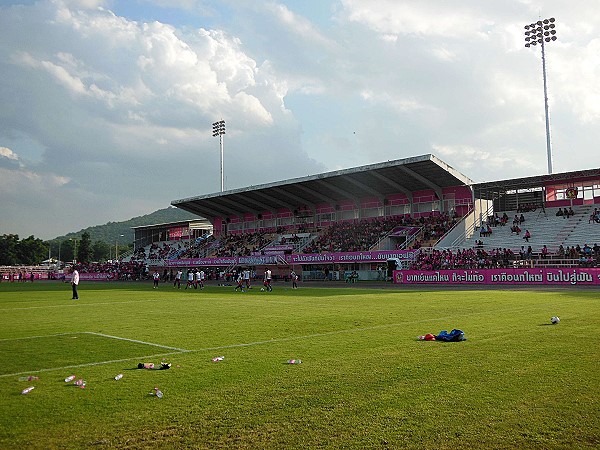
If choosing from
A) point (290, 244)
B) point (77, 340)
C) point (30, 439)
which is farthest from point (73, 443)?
point (290, 244)

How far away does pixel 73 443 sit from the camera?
533 cm

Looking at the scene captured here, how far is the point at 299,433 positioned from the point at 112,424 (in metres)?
2.13

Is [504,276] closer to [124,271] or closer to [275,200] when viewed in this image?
[275,200]

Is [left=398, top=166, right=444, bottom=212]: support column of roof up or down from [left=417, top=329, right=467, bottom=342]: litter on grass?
up

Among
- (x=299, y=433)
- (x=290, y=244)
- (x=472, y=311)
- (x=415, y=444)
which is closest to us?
(x=415, y=444)

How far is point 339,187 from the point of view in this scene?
60.4 metres

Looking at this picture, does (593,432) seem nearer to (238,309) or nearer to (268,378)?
(268,378)

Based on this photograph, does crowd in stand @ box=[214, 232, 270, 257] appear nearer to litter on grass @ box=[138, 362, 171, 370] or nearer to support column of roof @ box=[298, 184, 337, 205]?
support column of roof @ box=[298, 184, 337, 205]

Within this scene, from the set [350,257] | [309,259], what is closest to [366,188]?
[350,257]

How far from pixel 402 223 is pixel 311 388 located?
51245 millimetres

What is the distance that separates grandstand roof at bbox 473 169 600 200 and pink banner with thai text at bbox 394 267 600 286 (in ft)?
45.4

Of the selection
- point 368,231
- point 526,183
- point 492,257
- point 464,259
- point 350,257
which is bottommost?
point 464,259

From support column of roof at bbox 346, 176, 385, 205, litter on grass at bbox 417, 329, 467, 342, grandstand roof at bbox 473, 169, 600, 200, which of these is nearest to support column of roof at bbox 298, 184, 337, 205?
support column of roof at bbox 346, 176, 385, 205

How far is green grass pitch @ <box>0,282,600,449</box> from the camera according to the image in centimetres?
544
